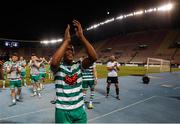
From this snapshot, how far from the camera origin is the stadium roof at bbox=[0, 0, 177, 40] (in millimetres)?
47344

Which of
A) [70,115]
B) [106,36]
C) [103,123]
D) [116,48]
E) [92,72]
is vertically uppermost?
[106,36]

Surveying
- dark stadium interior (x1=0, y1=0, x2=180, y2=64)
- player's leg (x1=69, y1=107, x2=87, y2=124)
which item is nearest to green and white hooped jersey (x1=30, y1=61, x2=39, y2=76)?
player's leg (x1=69, y1=107, x2=87, y2=124)

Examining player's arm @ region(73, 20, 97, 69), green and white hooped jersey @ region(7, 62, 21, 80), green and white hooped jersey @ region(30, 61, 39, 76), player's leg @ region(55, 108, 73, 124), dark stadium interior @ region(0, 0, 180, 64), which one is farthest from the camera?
dark stadium interior @ region(0, 0, 180, 64)

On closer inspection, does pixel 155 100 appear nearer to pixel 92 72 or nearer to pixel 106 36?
pixel 92 72

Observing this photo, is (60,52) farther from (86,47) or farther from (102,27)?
(102,27)

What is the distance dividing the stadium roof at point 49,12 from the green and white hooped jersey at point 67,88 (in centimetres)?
4325

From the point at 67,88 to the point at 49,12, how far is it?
169 feet

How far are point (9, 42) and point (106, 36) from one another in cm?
3835

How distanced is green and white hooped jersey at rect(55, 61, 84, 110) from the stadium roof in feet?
142

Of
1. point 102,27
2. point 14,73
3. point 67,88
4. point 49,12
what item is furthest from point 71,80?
point 102,27

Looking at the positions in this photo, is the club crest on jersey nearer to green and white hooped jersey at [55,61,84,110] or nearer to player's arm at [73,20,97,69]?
green and white hooped jersey at [55,61,84,110]

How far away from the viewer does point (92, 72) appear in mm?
10328

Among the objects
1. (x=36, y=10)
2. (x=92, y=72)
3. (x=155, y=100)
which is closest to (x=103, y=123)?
(x=92, y=72)

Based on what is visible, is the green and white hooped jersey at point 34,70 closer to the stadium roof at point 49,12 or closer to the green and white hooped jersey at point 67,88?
the green and white hooped jersey at point 67,88
